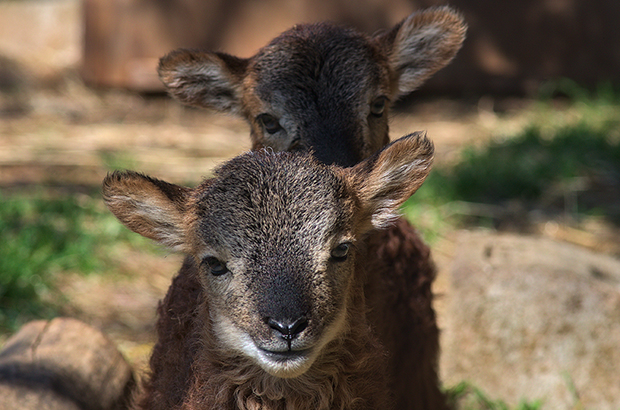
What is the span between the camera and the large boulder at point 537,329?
16.6 feet

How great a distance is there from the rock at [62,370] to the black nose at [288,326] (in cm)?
188

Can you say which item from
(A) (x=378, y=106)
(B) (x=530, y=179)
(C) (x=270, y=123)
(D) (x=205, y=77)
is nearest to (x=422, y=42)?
(A) (x=378, y=106)

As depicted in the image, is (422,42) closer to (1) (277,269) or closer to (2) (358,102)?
(2) (358,102)

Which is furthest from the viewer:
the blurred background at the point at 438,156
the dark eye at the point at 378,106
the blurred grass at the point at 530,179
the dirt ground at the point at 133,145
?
the blurred grass at the point at 530,179

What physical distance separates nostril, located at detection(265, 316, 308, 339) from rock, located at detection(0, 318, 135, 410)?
1.88 metres

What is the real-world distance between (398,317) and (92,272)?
3103 millimetres

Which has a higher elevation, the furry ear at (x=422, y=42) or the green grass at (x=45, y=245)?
the furry ear at (x=422, y=42)

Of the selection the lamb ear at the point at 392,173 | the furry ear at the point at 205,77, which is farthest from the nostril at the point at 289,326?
the furry ear at the point at 205,77

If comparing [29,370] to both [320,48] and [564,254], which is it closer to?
[320,48]

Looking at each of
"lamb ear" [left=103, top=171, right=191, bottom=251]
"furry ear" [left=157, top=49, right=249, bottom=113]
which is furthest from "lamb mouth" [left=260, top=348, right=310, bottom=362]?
"furry ear" [left=157, top=49, right=249, bottom=113]

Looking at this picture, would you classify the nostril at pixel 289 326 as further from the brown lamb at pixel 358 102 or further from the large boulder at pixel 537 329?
the large boulder at pixel 537 329

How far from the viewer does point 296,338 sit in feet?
9.09

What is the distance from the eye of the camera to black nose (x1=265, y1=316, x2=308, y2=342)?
2.75m

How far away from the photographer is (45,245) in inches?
254
